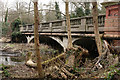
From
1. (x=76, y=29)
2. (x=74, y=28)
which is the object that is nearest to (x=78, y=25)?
(x=76, y=29)

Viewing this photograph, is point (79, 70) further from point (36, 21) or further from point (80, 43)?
point (80, 43)

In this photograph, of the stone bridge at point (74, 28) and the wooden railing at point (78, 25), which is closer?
the wooden railing at point (78, 25)

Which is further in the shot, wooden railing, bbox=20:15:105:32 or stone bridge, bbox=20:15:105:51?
stone bridge, bbox=20:15:105:51

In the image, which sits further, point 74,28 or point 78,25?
point 74,28

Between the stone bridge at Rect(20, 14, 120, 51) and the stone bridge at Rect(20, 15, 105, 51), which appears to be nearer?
the stone bridge at Rect(20, 14, 120, 51)

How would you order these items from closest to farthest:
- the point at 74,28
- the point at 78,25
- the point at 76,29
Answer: the point at 78,25 < the point at 76,29 < the point at 74,28

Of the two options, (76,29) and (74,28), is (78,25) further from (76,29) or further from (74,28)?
(74,28)

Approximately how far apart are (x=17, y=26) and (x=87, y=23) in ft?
39.2

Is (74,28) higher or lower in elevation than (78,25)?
lower

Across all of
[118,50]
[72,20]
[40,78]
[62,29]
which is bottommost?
[40,78]

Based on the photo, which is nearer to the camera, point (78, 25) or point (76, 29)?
point (78, 25)

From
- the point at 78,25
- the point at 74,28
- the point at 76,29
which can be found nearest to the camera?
the point at 78,25

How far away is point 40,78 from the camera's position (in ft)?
11.3

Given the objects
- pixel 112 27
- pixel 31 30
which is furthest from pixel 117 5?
pixel 31 30
